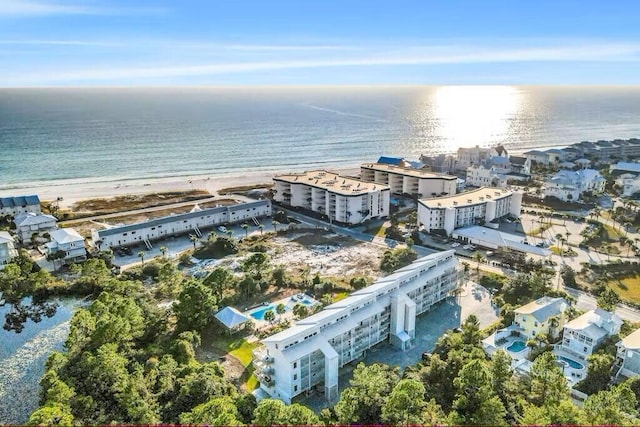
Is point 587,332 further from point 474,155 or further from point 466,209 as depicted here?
point 474,155

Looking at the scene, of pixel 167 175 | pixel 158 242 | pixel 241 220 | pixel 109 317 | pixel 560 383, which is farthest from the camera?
pixel 167 175

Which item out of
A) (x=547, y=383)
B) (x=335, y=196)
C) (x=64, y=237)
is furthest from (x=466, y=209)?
(x=64, y=237)

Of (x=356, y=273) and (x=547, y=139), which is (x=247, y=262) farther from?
(x=547, y=139)

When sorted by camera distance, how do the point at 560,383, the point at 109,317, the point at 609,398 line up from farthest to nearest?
the point at 109,317, the point at 560,383, the point at 609,398

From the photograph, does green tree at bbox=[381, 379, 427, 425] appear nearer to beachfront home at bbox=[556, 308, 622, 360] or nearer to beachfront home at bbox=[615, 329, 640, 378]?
beachfront home at bbox=[556, 308, 622, 360]

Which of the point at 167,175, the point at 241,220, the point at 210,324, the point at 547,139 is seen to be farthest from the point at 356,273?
the point at 547,139

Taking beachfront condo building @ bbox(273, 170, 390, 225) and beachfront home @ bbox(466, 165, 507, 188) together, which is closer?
beachfront condo building @ bbox(273, 170, 390, 225)

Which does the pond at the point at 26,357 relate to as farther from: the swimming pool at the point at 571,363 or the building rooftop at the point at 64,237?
the swimming pool at the point at 571,363

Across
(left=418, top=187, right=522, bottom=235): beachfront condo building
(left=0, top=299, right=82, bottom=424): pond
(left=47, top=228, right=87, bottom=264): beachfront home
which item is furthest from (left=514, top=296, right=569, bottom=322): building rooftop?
(left=47, top=228, right=87, bottom=264): beachfront home

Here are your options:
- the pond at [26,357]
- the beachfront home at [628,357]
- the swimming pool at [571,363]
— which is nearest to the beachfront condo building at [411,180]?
the swimming pool at [571,363]
